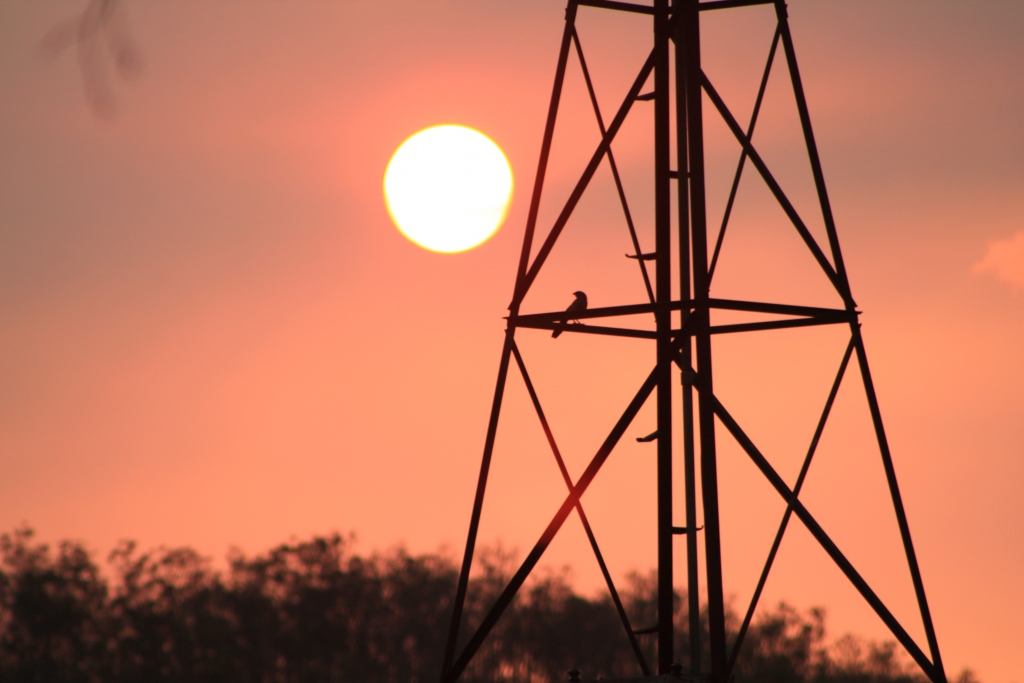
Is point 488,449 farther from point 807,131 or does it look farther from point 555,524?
point 807,131

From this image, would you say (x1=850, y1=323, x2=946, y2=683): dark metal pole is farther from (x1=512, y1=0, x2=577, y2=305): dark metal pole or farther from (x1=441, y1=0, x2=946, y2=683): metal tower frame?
(x1=512, y1=0, x2=577, y2=305): dark metal pole

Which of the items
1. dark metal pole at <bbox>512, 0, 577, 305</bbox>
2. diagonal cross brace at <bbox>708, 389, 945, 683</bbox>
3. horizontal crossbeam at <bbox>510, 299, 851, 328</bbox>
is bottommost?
diagonal cross brace at <bbox>708, 389, 945, 683</bbox>

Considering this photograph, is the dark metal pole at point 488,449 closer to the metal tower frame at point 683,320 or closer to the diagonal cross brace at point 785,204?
the metal tower frame at point 683,320

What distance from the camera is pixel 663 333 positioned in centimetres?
1628

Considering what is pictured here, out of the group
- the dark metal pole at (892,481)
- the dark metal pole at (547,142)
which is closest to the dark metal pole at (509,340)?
A: the dark metal pole at (547,142)

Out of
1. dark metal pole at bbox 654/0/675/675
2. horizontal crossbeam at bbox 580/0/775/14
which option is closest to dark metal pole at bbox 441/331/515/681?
dark metal pole at bbox 654/0/675/675

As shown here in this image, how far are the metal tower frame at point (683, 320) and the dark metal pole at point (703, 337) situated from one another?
0.05ft

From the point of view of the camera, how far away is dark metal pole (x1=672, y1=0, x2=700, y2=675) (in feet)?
50.9

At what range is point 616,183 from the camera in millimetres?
17719

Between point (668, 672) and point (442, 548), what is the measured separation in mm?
43923

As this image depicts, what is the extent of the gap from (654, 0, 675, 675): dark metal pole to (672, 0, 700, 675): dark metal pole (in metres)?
0.24

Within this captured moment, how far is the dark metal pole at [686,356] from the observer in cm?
1551

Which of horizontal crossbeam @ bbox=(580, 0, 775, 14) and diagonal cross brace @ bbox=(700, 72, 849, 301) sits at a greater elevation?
horizontal crossbeam @ bbox=(580, 0, 775, 14)

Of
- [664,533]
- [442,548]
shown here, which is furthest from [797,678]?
[664,533]
